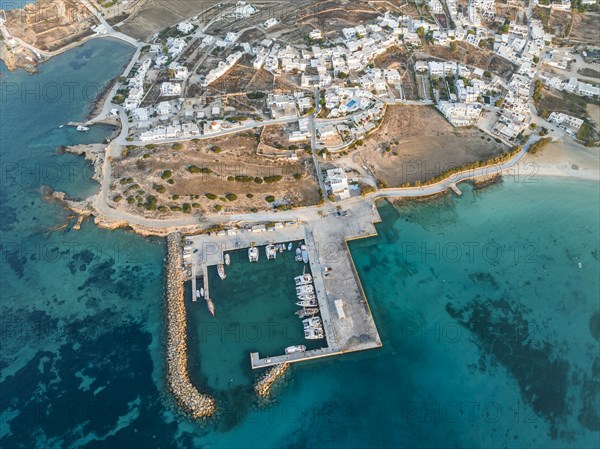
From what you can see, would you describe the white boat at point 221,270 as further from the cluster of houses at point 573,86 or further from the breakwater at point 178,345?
the cluster of houses at point 573,86

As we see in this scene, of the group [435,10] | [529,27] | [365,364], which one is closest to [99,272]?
[365,364]

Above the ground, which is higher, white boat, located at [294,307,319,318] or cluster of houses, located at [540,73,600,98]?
cluster of houses, located at [540,73,600,98]

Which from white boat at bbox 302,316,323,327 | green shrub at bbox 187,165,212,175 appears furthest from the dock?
green shrub at bbox 187,165,212,175

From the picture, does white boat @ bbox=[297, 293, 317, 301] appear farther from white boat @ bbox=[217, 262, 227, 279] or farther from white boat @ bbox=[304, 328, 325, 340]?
white boat @ bbox=[217, 262, 227, 279]

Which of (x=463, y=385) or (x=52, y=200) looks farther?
(x=52, y=200)

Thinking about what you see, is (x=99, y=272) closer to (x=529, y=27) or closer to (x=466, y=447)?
(x=466, y=447)

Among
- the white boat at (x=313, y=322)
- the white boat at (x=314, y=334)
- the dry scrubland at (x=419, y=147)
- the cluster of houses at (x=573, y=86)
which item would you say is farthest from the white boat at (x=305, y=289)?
the cluster of houses at (x=573, y=86)

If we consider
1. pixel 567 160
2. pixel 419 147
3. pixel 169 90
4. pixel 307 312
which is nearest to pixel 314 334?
pixel 307 312
